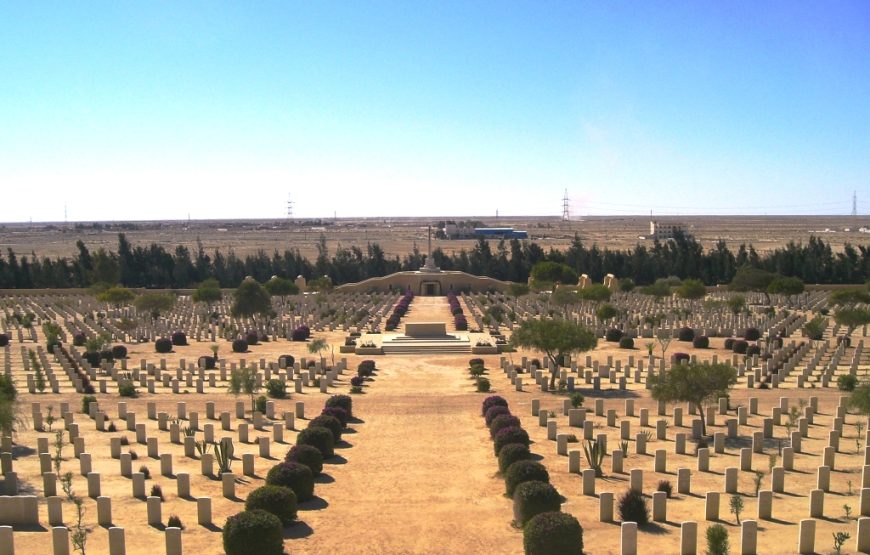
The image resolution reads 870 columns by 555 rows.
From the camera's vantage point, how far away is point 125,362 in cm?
3644

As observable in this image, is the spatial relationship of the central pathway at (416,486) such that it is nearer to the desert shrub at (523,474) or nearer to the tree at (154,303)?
the desert shrub at (523,474)

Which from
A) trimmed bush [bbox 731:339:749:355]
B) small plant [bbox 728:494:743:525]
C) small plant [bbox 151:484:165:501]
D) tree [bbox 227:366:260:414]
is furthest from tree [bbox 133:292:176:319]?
small plant [bbox 728:494:743:525]

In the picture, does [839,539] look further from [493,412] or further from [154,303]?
[154,303]

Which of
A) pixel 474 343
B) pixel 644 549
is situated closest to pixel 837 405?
pixel 644 549

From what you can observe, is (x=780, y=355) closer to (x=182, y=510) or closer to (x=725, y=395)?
(x=725, y=395)

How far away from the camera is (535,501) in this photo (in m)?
15.6

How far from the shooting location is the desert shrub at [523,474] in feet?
56.6

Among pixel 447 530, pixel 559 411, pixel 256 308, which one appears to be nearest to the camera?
pixel 447 530

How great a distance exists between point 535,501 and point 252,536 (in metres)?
4.92

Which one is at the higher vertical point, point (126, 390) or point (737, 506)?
point (737, 506)

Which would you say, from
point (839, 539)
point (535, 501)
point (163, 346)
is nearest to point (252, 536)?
point (535, 501)

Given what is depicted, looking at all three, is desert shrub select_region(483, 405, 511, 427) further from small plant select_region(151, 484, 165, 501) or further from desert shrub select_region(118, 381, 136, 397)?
desert shrub select_region(118, 381, 136, 397)

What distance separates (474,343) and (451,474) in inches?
904

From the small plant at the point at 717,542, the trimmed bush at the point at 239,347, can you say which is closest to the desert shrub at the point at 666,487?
the small plant at the point at 717,542
